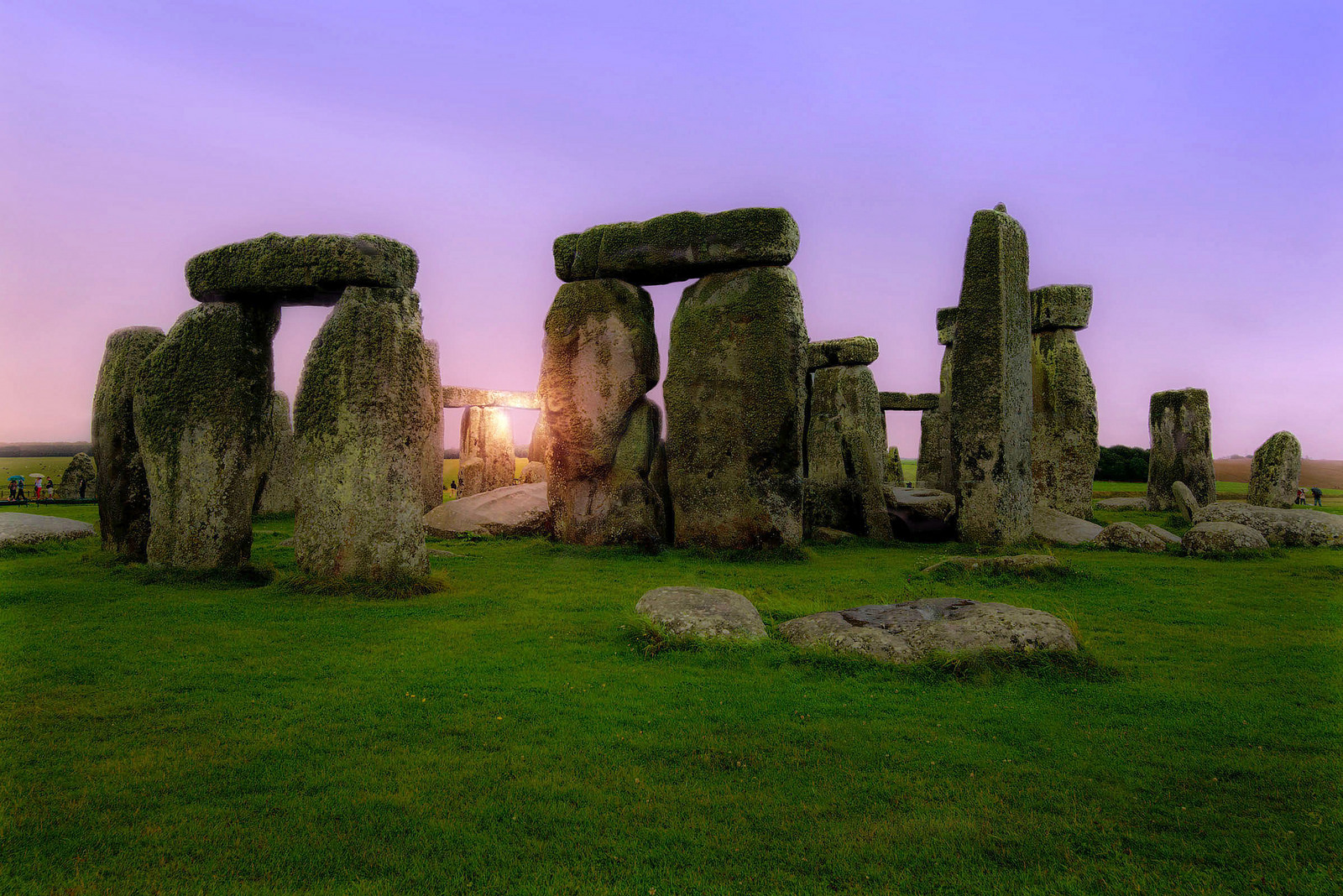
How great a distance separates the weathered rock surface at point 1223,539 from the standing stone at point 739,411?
5.54 metres

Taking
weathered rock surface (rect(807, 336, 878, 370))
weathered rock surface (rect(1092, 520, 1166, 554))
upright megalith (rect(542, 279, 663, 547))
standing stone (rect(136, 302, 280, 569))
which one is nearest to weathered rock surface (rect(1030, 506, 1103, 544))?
weathered rock surface (rect(1092, 520, 1166, 554))

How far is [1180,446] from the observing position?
18594 millimetres

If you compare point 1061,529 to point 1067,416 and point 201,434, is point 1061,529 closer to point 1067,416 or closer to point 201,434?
point 1067,416

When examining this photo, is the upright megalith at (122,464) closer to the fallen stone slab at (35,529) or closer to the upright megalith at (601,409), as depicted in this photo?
the fallen stone slab at (35,529)

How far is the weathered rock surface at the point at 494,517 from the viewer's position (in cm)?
1356

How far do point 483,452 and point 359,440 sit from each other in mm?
14220


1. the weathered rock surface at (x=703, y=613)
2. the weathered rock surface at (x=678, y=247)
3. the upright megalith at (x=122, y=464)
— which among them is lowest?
the weathered rock surface at (x=703, y=613)

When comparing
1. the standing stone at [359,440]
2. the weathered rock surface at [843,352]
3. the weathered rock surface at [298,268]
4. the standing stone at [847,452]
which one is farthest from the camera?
the weathered rock surface at [843,352]

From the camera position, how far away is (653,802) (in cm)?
342

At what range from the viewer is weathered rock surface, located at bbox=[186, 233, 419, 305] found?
26.3 feet

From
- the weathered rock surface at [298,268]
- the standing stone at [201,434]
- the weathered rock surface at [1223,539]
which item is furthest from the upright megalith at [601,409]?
the weathered rock surface at [1223,539]

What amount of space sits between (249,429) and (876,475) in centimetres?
1014

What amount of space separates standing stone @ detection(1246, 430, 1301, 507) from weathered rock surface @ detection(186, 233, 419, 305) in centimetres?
1795

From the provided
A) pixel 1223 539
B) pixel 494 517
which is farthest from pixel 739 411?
pixel 1223 539
